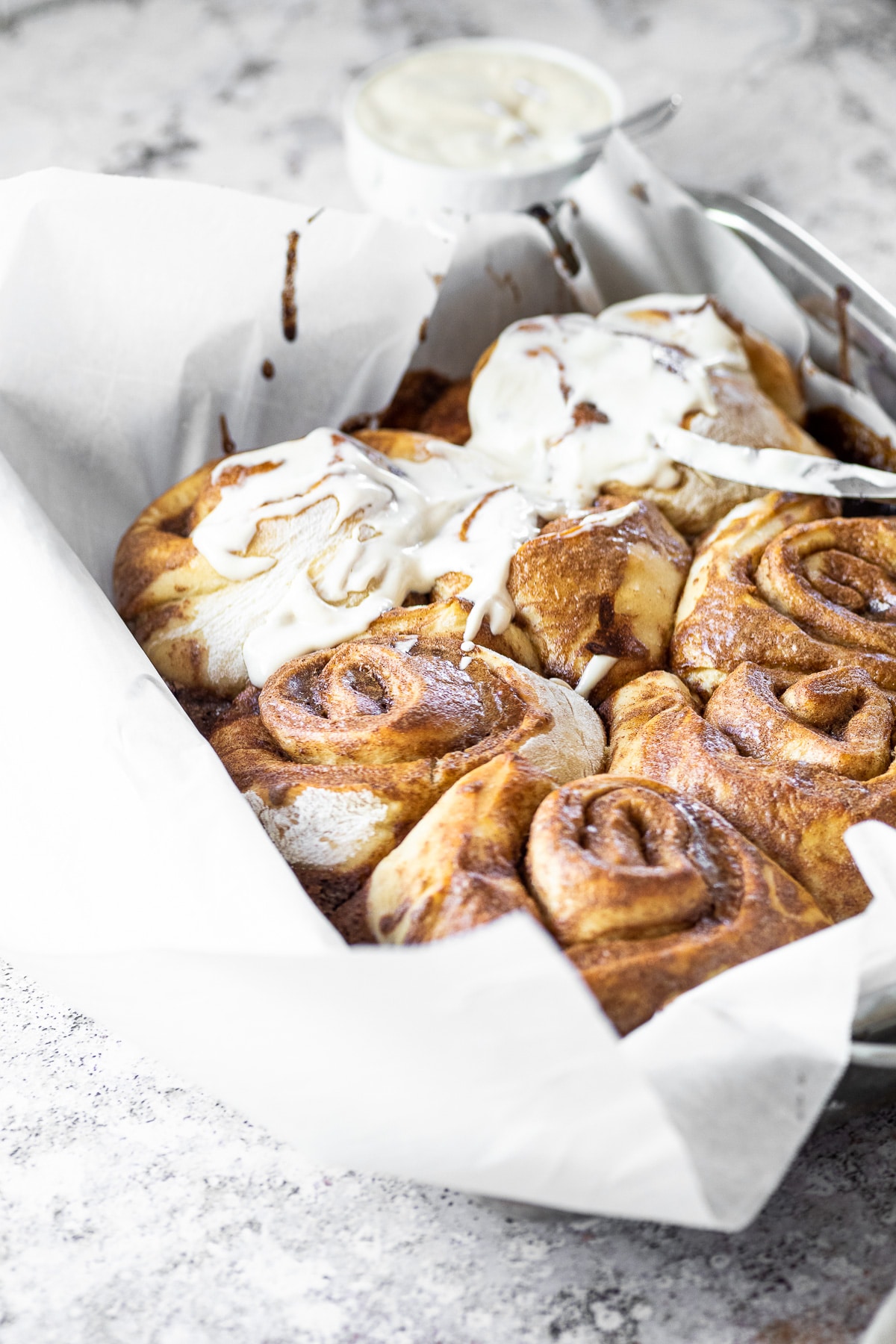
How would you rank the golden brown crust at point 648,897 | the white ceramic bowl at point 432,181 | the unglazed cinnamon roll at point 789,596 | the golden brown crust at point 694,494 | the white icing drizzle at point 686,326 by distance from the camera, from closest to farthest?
the golden brown crust at point 648,897, the unglazed cinnamon roll at point 789,596, the golden brown crust at point 694,494, the white icing drizzle at point 686,326, the white ceramic bowl at point 432,181

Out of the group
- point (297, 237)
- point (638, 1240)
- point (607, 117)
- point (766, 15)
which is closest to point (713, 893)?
point (638, 1240)

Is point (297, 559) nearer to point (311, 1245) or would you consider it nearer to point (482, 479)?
point (482, 479)

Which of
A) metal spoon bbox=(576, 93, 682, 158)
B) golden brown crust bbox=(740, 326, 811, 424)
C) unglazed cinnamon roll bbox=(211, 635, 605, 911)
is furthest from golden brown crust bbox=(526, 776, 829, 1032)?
metal spoon bbox=(576, 93, 682, 158)

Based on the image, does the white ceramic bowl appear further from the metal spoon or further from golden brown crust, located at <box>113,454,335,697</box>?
golden brown crust, located at <box>113,454,335,697</box>

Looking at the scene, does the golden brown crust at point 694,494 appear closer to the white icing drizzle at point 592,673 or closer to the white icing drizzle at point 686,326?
the white icing drizzle at point 686,326

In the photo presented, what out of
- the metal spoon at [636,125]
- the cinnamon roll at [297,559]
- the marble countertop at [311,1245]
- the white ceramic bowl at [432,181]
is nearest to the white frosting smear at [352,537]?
the cinnamon roll at [297,559]

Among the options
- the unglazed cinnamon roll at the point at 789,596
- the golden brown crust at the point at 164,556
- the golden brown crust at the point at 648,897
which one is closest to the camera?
the golden brown crust at the point at 648,897
